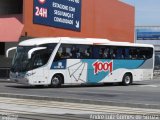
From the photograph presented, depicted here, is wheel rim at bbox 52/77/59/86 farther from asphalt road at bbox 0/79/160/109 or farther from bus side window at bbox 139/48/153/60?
bus side window at bbox 139/48/153/60

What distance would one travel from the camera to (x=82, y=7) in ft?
155

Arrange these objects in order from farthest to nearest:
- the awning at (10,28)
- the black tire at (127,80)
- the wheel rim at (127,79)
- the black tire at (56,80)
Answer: the awning at (10,28)
the wheel rim at (127,79)
the black tire at (127,80)
the black tire at (56,80)

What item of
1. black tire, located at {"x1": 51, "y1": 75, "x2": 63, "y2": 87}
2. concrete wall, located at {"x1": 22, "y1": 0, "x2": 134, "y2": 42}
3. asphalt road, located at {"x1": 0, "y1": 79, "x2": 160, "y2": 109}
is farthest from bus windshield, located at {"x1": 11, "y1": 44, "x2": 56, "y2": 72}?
concrete wall, located at {"x1": 22, "y1": 0, "x2": 134, "y2": 42}

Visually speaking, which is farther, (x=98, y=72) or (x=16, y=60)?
(x=98, y=72)

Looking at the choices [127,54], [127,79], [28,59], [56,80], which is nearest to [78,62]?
[56,80]

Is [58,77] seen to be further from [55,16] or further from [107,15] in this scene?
[107,15]

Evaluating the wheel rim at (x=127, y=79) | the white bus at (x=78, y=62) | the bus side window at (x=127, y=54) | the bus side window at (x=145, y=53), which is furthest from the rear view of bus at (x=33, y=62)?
the bus side window at (x=145, y=53)

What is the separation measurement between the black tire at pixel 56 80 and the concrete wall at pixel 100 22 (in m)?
11.0

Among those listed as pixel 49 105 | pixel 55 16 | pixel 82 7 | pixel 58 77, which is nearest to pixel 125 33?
pixel 82 7

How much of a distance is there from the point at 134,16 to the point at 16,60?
3278 centimetres

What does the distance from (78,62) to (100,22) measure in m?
21.5

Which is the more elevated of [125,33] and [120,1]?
[120,1]

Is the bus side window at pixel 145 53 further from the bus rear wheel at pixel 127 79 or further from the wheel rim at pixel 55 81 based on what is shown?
the wheel rim at pixel 55 81

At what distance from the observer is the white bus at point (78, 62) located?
28.2 metres
